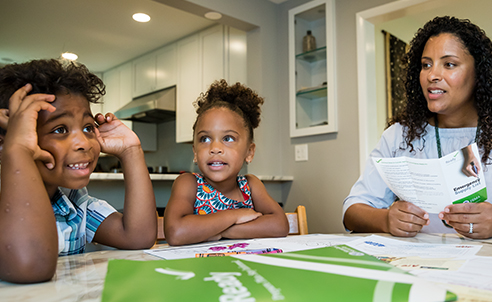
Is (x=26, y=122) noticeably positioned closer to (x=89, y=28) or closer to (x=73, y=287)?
(x=73, y=287)

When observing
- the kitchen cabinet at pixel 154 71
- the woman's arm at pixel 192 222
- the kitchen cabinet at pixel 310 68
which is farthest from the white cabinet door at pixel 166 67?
the woman's arm at pixel 192 222

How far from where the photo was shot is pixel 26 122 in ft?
1.89

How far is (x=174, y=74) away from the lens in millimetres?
4383

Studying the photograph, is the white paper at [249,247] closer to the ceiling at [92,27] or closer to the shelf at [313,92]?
the shelf at [313,92]

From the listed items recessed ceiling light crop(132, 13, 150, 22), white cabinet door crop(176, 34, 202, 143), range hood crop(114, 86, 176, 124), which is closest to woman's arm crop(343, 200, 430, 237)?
white cabinet door crop(176, 34, 202, 143)

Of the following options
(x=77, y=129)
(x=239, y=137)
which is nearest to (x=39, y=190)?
(x=77, y=129)

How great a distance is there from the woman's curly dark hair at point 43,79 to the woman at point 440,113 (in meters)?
0.88

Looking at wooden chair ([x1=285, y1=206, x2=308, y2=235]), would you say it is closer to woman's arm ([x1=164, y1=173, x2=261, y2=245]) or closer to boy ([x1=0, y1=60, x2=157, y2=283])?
woman's arm ([x1=164, y1=173, x2=261, y2=245])

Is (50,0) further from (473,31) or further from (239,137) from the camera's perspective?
(473,31)

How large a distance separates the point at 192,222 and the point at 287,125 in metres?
2.19

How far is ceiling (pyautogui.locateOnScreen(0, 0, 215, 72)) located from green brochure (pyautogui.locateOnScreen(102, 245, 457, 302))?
130 inches

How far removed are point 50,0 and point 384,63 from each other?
10.6 ft

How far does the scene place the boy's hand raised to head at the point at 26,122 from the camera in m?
0.57

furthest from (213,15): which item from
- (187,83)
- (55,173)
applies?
(55,173)
